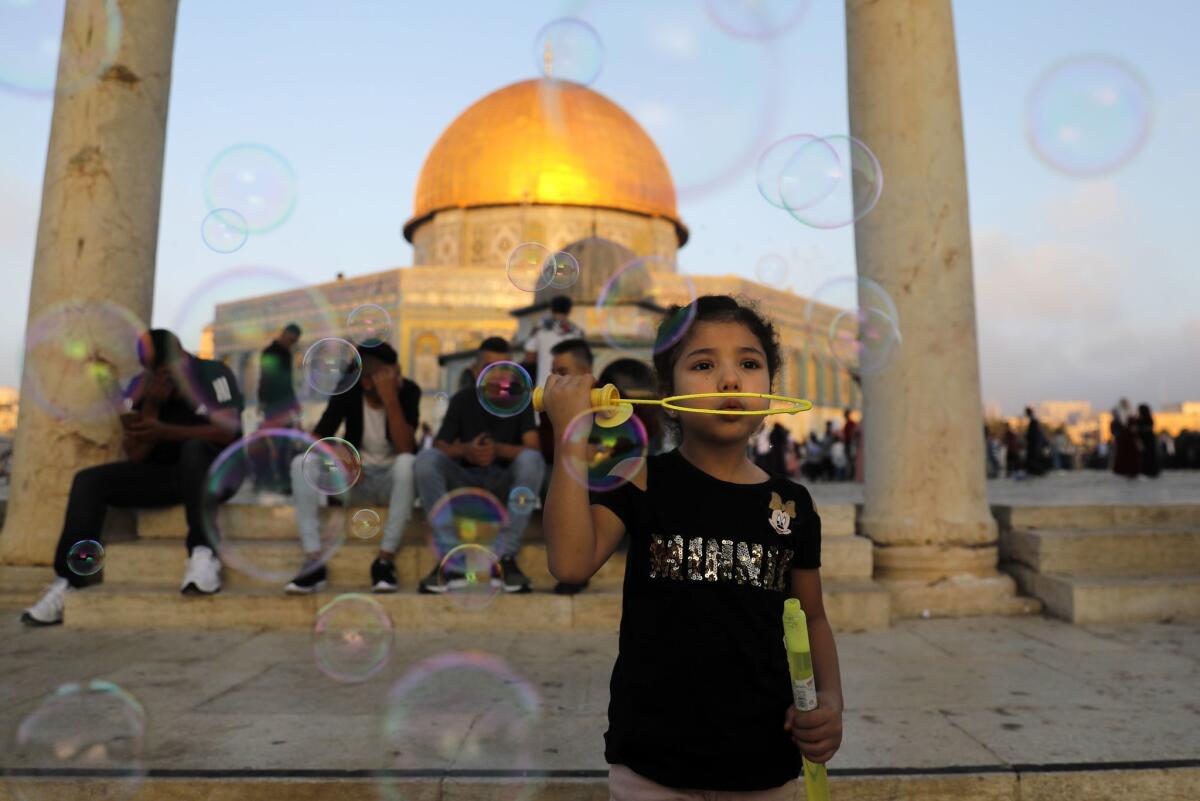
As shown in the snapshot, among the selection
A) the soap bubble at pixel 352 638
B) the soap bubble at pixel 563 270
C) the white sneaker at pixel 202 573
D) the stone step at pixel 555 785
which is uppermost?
the soap bubble at pixel 563 270

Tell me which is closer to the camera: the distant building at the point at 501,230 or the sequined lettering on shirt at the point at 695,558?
the sequined lettering on shirt at the point at 695,558

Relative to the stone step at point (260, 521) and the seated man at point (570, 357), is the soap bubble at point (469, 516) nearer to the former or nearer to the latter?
the stone step at point (260, 521)

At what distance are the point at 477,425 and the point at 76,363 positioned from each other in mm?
2784

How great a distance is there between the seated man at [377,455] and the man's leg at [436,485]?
0.32 feet

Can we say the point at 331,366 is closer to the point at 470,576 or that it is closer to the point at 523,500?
the point at 523,500

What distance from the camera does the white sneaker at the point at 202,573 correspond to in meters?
4.95

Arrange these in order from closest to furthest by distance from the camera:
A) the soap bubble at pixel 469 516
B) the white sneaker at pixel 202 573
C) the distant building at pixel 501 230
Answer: the white sneaker at pixel 202 573 < the soap bubble at pixel 469 516 < the distant building at pixel 501 230

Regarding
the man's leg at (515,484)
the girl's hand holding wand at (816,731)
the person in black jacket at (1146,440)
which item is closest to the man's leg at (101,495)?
the man's leg at (515,484)

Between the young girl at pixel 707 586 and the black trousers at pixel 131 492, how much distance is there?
428 centimetres

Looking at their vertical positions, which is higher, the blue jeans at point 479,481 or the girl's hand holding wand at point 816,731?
the blue jeans at point 479,481

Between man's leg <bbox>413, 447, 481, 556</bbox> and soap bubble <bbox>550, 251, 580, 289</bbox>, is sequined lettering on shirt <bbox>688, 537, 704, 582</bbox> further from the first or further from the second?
man's leg <bbox>413, 447, 481, 556</bbox>

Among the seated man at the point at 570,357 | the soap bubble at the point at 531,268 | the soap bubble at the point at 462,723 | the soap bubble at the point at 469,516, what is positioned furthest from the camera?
the soap bubble at the point at 469,516

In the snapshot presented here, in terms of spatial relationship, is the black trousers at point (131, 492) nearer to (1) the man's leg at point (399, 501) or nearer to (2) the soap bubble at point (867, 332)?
(1) the man's leg at point (399, 501)

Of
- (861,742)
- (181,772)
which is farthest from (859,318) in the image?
(181,772)
